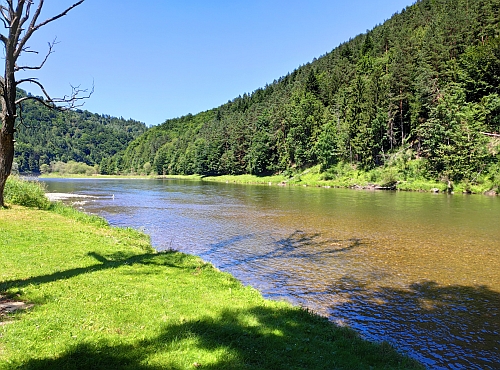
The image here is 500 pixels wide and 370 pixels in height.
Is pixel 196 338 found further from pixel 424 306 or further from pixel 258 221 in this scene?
pixel 258 221

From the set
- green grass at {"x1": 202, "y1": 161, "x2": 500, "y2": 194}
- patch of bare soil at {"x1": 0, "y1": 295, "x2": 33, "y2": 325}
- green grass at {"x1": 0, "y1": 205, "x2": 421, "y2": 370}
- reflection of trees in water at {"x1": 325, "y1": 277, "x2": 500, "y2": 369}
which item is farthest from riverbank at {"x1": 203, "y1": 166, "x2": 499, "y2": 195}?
patch of bare soil at {"x1": 0, "y1": 295, "x2": 33, "y2": 325}

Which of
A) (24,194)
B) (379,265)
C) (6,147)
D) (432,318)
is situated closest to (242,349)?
(432,318)

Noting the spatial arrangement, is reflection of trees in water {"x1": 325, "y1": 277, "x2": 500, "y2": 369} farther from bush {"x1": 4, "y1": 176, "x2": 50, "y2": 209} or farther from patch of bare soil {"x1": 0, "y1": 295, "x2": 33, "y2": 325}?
bush {"x1": 4, "y1": 176, "x2": 50, "y2": 209}

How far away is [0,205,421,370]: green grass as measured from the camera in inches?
223

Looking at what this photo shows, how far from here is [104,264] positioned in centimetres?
1162

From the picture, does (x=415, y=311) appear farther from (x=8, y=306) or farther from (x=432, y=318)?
(x=8, y=306)

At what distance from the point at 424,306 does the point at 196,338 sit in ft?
27.8

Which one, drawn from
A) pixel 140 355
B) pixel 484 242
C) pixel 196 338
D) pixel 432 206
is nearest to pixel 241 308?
pixel 196 338

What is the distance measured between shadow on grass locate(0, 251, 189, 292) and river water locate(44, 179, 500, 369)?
2957mm

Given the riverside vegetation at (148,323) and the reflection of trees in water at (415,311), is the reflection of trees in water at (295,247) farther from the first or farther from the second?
the riverside vegetation at (148,323)

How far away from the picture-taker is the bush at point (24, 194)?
22125 mm

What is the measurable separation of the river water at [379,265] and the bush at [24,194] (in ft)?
18.8

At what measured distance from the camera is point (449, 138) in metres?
Answer: 58.9

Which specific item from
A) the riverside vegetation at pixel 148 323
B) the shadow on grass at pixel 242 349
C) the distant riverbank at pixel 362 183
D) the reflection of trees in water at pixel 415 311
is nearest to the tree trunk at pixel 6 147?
the riverside vegetation at pixel 148 323
